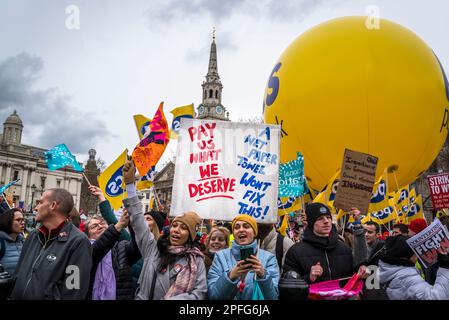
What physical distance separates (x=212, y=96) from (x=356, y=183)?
93267mm

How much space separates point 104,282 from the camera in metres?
3.52

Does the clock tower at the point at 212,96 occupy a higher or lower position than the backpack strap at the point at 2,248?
higher

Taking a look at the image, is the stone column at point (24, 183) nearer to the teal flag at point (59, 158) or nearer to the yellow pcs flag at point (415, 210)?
the yellow pcs flag at point (415, 210)

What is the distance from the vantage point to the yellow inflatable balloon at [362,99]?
748cm

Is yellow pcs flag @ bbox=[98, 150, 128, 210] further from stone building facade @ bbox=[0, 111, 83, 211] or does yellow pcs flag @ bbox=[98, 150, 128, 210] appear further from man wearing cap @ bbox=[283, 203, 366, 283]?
stone building facade @ bbox=[0, 111, 83, 211]

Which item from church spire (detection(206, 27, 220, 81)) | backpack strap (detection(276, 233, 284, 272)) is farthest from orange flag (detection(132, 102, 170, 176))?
church spire (detection(206, 27, 220, 81))

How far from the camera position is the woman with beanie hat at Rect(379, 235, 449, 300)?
3131 mm

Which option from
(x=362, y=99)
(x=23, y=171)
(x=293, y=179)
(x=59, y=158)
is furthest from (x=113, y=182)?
(x=23, y=171)

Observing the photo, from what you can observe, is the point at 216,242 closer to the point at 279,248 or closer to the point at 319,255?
the point at 279,248

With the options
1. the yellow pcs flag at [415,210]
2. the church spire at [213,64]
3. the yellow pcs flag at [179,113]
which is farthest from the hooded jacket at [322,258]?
the church spire at [213,64]

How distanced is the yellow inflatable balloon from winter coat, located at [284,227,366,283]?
4294 mm

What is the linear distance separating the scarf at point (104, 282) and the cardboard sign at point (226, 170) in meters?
1.17
